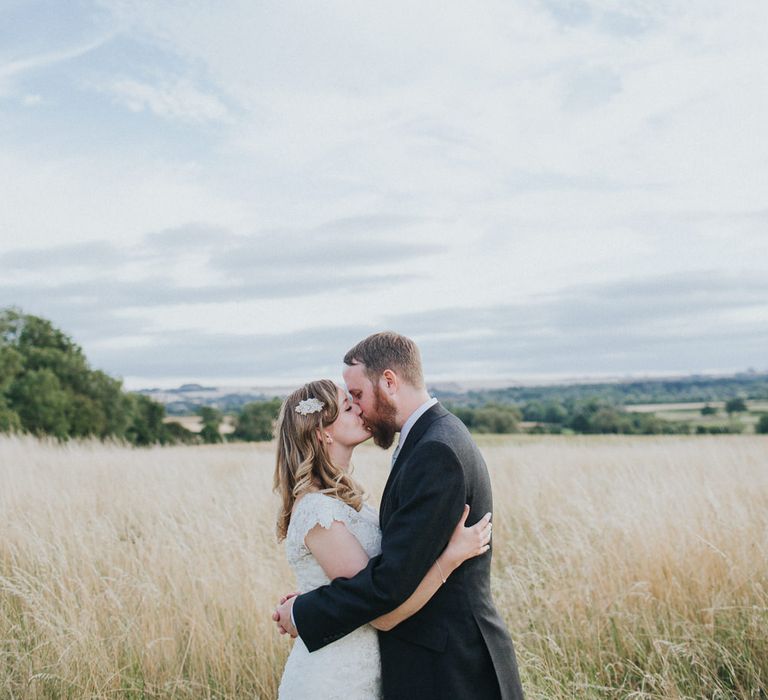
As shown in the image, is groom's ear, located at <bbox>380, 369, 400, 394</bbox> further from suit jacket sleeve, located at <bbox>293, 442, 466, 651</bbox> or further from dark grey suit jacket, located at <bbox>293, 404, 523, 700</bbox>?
suit jacket sleeve, located at <bbox>293, 442, 466, 651</bbox>

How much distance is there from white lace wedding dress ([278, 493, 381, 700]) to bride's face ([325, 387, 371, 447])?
24 centimetres

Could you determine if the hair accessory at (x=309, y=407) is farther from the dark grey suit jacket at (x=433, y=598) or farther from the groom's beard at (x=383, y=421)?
the dark grey suit jacket at (x=433, y=598)

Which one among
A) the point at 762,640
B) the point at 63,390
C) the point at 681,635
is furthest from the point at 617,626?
the point at 63,390

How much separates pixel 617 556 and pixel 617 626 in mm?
670

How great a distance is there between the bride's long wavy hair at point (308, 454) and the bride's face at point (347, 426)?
0.02 m

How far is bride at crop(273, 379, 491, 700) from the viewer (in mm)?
2453

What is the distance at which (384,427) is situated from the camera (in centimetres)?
273

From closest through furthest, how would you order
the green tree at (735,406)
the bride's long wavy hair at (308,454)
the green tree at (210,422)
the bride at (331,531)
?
the bride at (331,531)
the bride's long wavy hair at (308,454)
the green tree at (735,406)
the green tree at (210,422)

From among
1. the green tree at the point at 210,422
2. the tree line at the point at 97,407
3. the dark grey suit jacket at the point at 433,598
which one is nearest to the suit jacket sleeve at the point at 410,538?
the dark grey suit jacket at the point at 433,598

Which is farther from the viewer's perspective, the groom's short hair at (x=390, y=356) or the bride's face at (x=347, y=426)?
the bride's face at (x=347, y=426)

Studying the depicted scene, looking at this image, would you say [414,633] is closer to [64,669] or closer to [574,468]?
[64,669]

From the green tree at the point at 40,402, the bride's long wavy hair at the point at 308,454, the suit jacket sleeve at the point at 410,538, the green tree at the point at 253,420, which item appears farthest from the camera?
the green tree at the point at 253,420

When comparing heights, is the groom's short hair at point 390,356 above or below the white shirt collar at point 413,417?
above

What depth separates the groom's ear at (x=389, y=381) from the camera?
266 cm
